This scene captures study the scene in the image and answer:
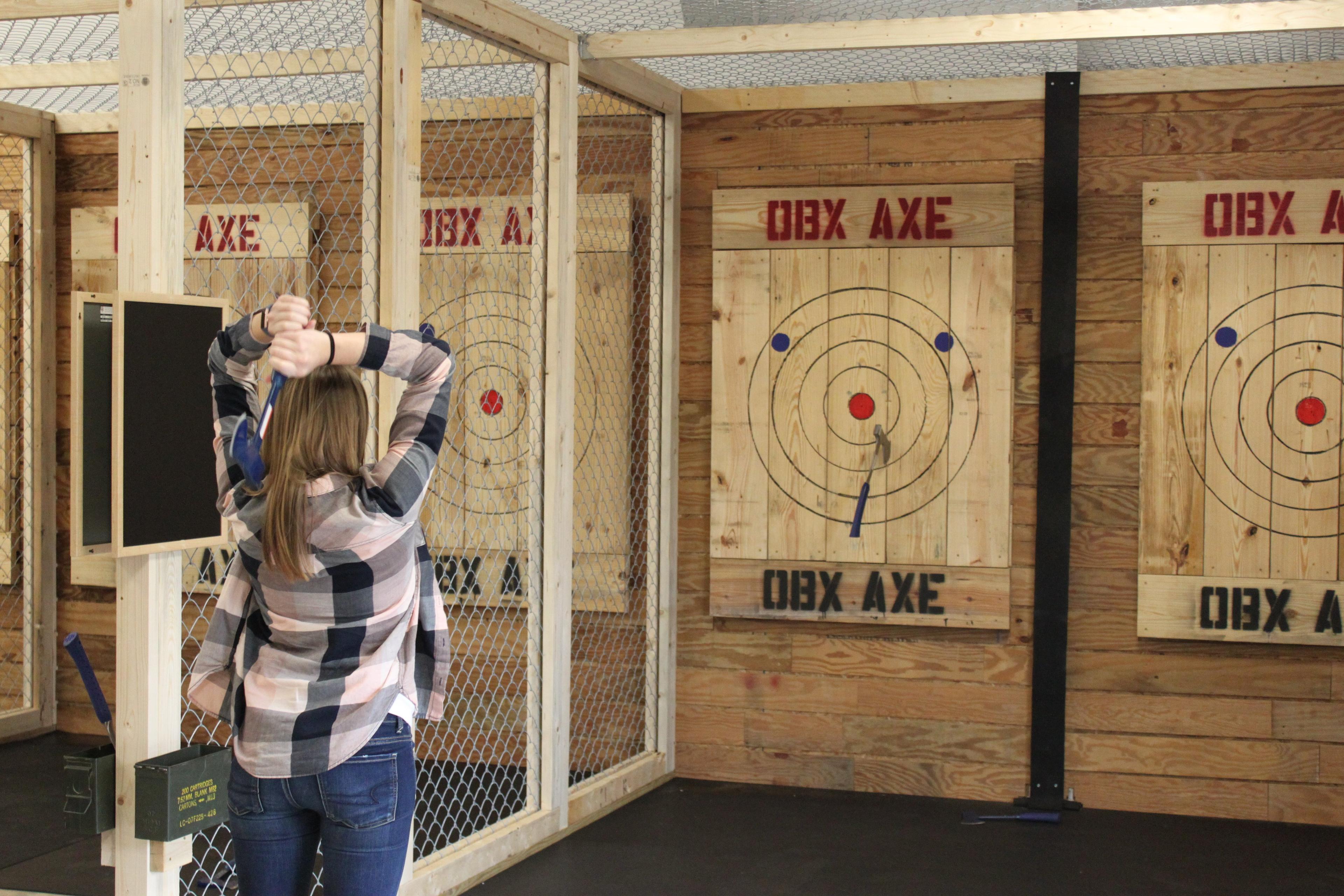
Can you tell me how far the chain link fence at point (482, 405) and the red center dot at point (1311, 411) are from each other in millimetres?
2433

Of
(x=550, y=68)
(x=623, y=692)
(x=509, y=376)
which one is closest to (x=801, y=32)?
(x=550, y=68)

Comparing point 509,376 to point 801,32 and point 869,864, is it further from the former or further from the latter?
point 869,864

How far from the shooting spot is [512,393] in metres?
4.21

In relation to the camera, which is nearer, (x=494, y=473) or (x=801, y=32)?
(x=801, y=32)

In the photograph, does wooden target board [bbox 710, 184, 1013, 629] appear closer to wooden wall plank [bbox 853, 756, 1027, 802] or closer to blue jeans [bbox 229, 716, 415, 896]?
wooden wall plank [bbox 853, 756, 1027, 802]

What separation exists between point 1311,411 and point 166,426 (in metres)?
3.36

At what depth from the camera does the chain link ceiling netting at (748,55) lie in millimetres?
3566

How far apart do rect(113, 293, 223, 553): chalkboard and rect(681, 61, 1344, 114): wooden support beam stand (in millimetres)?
2408

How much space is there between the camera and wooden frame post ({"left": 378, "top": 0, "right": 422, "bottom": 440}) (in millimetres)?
2891

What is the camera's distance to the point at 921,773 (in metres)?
4.20

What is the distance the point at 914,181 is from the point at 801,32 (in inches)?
37.6

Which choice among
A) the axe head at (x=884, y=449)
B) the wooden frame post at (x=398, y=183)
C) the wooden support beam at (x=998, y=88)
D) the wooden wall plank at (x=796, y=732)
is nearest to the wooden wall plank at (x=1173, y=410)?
the wooden support beam at (x=998, y=88)

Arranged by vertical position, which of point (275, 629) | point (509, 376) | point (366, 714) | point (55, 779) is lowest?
point (55, 779)

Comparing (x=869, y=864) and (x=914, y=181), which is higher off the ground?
(x=914, y=181)
